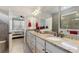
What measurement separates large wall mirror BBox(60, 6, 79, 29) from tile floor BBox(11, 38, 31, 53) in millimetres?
696

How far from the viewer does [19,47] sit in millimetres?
1725

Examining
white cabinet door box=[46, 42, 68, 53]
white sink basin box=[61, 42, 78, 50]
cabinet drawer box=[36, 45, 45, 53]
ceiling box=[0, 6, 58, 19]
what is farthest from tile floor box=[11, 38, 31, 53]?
white sink basin box=[61, 42, 78, 50]

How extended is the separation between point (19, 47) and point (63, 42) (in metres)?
0.72

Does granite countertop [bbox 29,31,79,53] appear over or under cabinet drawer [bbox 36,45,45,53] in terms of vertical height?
over

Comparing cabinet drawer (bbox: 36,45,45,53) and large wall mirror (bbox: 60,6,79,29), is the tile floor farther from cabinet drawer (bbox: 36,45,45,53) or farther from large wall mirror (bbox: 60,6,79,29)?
large wall mirror (bbox: 60,6,79,29)

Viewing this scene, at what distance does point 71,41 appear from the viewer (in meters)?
1.61

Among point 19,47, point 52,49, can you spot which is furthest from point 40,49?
point 19,47

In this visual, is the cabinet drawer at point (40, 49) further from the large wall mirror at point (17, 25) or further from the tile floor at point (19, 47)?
the large wall mirror at point (17, 25)

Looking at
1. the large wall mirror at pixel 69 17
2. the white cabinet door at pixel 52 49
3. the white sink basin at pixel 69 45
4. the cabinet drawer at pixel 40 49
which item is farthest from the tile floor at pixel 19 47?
the large wall mirror at pixel 69 17

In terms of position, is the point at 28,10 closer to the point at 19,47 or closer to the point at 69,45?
the point at 19,47

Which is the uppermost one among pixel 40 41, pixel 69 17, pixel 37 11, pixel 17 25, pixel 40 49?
pixel 37 11

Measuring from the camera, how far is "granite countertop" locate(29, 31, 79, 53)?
145 centimetres

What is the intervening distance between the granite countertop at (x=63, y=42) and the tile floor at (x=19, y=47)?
246 millimetres
